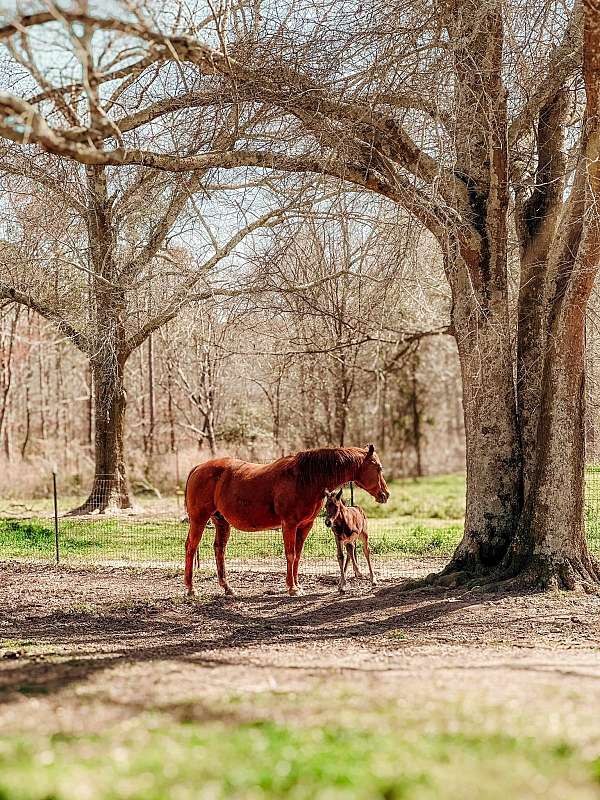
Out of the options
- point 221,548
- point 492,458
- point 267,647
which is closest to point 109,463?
point 221,548

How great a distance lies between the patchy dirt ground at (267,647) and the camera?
17.2 feet

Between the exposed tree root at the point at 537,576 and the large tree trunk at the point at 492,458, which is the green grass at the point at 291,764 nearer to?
the exposed tree root at the point at 537,576

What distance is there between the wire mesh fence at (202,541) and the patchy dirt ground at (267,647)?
1.34m

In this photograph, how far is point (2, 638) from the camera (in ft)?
28.2

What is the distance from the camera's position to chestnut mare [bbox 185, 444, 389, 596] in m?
10.6

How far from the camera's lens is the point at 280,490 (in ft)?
34.8

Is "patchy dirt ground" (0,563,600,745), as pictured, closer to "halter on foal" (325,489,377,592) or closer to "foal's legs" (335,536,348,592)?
"foal's legs" (335,536,348,592)

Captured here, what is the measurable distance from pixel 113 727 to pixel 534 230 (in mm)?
8131

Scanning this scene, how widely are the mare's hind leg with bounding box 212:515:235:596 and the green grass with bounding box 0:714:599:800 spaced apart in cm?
636

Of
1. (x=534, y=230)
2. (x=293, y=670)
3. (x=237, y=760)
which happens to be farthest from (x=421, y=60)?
(x=237, y=760)

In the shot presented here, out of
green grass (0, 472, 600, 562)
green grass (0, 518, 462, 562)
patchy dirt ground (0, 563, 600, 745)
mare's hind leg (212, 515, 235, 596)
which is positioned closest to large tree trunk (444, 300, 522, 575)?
patchy dirt ground (0, 563, 600, 745)

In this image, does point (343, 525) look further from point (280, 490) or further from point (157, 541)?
point (157, 541)

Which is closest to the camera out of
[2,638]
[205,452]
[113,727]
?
[113,727]

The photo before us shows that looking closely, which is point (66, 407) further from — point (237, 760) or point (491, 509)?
point (237, 760)
